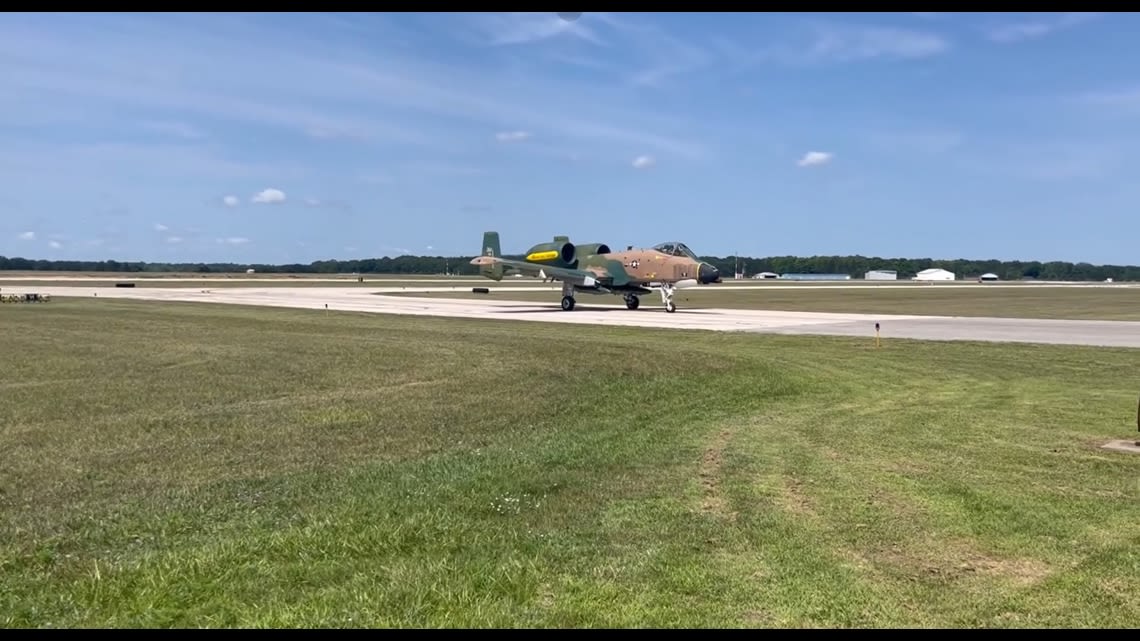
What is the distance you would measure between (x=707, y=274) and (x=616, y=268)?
529 cm

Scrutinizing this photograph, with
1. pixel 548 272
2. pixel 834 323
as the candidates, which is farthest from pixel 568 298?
pixel 834 323

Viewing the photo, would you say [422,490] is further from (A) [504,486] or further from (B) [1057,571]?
(B) [1057,571]

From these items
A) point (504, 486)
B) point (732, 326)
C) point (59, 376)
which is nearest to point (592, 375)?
point (504, 486)

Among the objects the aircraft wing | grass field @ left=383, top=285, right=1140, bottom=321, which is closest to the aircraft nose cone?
the aircraft wing

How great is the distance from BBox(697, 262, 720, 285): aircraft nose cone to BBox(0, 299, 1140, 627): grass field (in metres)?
22.8

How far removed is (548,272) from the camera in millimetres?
45750

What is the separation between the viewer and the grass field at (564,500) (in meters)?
5.46

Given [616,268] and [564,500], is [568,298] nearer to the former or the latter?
[616,268]

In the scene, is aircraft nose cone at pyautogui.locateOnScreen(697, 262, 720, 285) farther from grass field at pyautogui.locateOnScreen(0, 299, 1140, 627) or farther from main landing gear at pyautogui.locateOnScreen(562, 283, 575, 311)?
grass field at pyautogui.locateOnScreen(0, 299, 1140, 627)

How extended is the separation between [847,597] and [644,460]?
4.35 meters

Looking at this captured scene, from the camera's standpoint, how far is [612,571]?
19.7 feet

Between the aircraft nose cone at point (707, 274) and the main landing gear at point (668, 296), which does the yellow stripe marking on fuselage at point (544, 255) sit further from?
the aircraft nose cone at point (707, 274)

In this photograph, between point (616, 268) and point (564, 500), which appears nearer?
point (564, 500)

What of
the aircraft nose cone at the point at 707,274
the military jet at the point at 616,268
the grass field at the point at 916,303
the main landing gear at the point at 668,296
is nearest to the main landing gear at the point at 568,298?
the military jet at the point at 616,268
